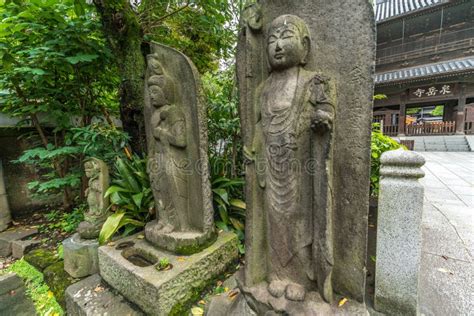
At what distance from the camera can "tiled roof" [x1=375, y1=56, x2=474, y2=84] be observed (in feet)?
40.4

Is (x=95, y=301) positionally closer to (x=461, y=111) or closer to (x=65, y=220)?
(x=65, y=220)

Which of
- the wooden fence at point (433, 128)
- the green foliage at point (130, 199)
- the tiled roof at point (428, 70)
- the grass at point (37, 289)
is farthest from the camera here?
the wooden fence at point (433, 128)

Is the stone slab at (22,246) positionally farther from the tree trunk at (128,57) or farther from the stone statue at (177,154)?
the stone statue at (177,154)

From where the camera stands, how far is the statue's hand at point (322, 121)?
1310mm

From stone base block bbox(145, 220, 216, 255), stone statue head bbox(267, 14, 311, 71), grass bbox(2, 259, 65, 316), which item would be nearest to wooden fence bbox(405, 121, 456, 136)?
stone statue head bbox(267, 14, 311, 71)

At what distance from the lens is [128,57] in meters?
3.56

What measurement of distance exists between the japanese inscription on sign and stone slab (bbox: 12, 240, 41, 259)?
64.4 ft

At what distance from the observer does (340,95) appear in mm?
1547

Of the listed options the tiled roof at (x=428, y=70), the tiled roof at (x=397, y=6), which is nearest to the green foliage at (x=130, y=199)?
the tiled roof at (x=428, y=70)

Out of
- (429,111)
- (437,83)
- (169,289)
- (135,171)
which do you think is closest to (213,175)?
(135,171)

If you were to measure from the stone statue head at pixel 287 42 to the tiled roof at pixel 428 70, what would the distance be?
16.2m

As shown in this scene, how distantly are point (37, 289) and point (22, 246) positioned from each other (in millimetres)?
1077

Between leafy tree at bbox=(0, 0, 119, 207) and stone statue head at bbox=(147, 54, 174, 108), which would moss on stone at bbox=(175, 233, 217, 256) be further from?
leafy tree at bbox=(0, 0, 119, 207)

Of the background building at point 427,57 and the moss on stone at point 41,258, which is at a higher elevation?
the background building at point 427,57
